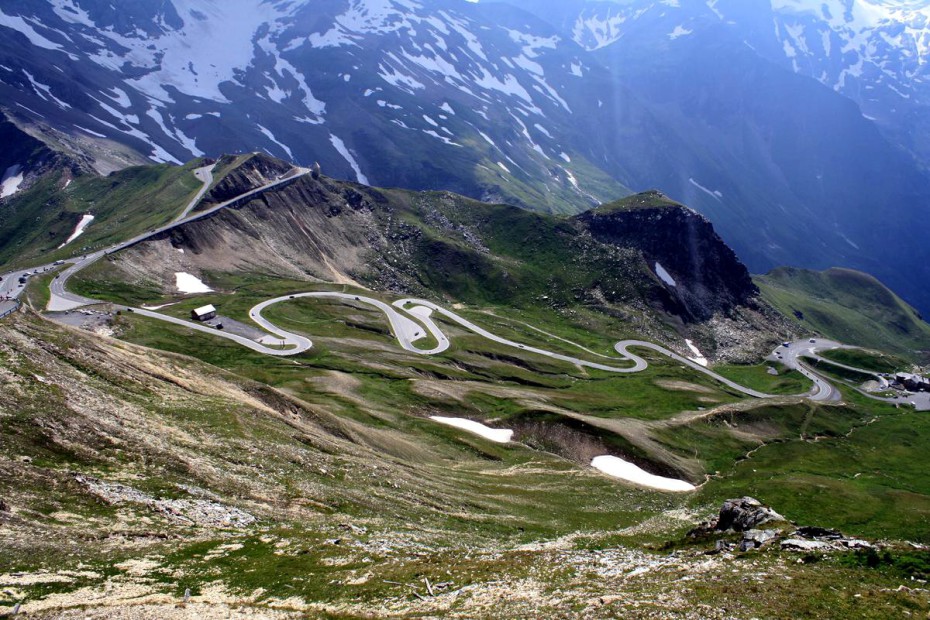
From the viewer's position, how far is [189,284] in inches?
6206

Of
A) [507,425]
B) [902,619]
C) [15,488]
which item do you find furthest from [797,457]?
[15,488]

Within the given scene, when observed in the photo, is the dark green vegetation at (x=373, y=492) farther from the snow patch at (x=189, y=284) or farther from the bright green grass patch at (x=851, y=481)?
the snow patch at (x=189, y=284)

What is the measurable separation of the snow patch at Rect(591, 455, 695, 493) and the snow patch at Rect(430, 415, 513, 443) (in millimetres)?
14829

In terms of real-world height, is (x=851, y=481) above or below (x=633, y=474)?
below

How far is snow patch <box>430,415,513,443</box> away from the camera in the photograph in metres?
92.4

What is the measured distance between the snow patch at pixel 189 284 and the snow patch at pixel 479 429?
93163 millimetres

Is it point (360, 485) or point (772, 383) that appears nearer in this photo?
point (360, 485)

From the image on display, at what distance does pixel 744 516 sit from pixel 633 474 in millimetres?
42656

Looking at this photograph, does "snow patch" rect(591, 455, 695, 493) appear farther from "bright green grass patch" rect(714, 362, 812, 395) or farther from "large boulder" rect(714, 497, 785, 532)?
"bright green grass patch" rect(714, 362, 812, 395)

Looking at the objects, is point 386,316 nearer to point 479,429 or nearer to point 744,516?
point 479,429

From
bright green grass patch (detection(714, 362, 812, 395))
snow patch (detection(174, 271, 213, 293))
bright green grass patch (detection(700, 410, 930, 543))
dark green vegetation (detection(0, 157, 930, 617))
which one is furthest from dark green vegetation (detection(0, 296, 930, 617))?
bright green grass patch (detection(714, 362, 812, 395))

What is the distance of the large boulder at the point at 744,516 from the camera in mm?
46000

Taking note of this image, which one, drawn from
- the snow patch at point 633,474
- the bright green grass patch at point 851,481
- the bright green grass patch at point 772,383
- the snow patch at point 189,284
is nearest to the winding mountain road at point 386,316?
the bright green grass patch at point 772,383

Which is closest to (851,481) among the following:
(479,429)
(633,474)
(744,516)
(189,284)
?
(633,474)
